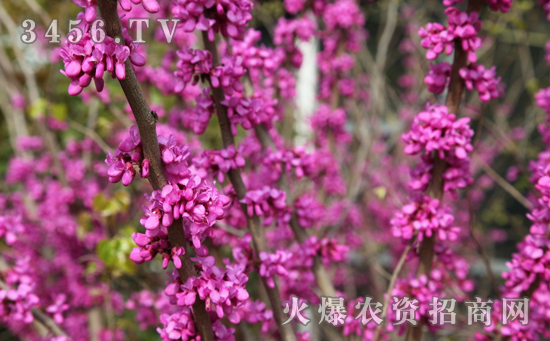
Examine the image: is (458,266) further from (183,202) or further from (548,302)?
(183,202)

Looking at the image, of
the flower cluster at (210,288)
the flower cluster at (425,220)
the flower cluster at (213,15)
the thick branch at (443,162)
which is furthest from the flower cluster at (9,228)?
the thick branch at (443,162)

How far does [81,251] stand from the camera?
11.3 ft

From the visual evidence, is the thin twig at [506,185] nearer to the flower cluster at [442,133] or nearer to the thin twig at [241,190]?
the flower cluster at [442,133]

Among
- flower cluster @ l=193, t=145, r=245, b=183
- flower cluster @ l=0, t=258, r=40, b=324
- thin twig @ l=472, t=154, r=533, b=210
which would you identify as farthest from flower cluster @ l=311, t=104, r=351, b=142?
flower cluster @ l=0, t=258, r=40, b=324

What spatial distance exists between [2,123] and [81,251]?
423cm

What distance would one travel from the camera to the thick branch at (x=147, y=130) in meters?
1.06

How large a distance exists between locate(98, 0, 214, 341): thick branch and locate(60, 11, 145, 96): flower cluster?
0.04m

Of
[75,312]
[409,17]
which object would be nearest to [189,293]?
[75,312]

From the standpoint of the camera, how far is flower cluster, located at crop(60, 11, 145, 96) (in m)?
1.04

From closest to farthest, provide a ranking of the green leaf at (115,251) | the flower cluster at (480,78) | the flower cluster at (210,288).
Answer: the flower cluster at (210,288), the flower cluster at (480,78), the green leaf at (115,251)

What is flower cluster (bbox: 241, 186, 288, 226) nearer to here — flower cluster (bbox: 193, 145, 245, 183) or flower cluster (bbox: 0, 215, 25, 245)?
flower cluster (bbox: 193, 145, 245, 183)

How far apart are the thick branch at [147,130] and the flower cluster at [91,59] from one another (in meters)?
0.04

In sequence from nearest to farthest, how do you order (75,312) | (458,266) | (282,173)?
(282,173) → (458,266) → (75,312)

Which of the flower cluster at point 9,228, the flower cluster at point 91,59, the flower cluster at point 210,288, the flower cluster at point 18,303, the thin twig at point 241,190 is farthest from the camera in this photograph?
the flower cluster at point 9,228
